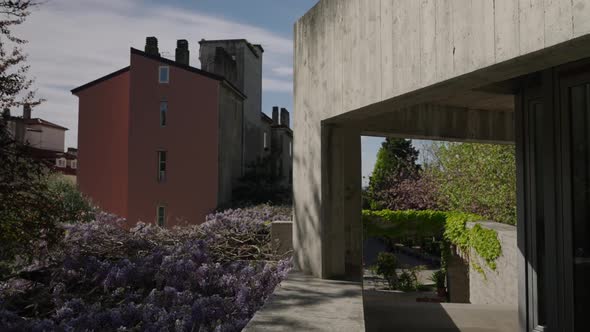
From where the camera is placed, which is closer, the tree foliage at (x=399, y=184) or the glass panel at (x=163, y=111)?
the tree foliage at (x=399, y=184)

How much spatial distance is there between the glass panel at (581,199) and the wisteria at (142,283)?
10.3 feet

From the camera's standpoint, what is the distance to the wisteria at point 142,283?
4.99 metres

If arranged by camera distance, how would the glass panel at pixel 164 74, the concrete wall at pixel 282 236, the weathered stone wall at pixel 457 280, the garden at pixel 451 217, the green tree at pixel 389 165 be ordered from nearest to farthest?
the concrete wall at pixel 282 236 → the garden at pixel 451 217 → the weathered stone wall at pixel 457 280 → the glass panel at pixel 164 74 → the green tree at pixel 389 165

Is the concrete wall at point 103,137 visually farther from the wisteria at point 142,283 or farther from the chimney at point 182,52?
the wisteria at point 142,283

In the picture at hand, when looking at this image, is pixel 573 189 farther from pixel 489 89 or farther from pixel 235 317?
pixel 235 317

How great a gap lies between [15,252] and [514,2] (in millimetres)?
7414

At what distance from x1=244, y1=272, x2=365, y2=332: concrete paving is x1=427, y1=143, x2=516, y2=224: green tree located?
11.3 meters

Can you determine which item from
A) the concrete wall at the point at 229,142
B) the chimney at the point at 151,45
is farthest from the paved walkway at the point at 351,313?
the chimney at the point at 151,45

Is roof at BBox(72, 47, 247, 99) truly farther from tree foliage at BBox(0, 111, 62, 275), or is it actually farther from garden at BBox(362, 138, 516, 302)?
tree foliage at BBox(0, 111, 62, 275)

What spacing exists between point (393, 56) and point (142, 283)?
4.46 metres

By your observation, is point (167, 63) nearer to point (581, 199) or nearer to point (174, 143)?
point (174, 143)

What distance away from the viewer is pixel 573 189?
4.21 meters

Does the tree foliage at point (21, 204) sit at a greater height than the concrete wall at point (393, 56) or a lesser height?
lesser

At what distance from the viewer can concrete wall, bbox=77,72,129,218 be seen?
2380cm
